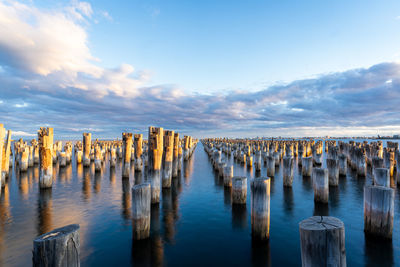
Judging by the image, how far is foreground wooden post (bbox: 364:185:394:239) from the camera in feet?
19.9

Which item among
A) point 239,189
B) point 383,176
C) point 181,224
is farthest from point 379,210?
point 181,224

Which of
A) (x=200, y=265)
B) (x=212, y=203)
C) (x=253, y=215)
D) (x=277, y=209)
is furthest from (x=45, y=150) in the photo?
(x=277, y=209)

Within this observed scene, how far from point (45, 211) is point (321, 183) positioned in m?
13.5

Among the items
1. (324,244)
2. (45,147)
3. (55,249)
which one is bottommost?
(55,249)

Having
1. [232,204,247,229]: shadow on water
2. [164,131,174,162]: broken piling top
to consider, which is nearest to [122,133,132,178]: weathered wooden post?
[164,131,174,162]: broken piling top

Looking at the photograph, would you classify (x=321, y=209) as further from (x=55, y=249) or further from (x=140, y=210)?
(x=55, y=249)

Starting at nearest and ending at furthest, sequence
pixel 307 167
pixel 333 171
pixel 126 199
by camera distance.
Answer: pixel 126 199
pixel 333 171
pixel 307 167

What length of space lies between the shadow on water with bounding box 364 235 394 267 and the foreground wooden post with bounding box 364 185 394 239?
0.21 meters

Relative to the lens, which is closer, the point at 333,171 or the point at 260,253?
the point at 260,253

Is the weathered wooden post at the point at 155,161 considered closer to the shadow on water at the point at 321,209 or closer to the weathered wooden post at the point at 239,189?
the weathered wooden post at the point at 239,189

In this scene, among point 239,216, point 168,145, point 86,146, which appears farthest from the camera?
point 86,146

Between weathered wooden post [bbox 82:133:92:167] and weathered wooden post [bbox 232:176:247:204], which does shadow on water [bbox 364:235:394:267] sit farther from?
weathered wooden post [bbox 82:133:92:167]

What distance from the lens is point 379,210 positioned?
6.23 m

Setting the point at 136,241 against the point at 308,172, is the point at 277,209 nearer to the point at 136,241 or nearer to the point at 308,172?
the point at 136,241
